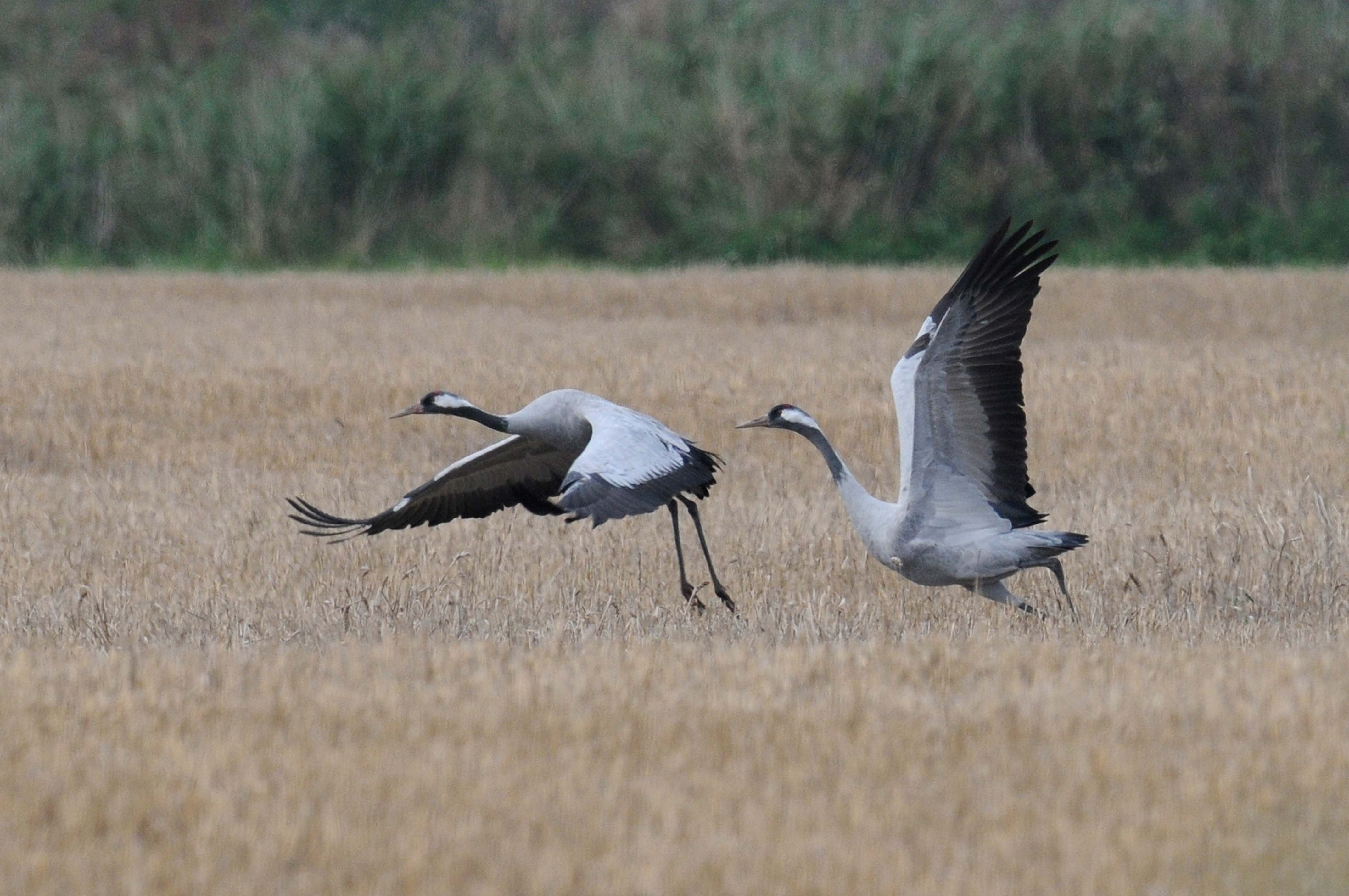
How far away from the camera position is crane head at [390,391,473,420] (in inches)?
276

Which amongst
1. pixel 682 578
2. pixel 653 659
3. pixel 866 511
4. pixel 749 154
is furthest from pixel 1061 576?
pixel 749 154

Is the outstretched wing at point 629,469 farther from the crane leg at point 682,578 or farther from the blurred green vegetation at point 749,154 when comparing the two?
the blurred green vegetation at point 749,154

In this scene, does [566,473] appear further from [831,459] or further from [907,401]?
[907,401]

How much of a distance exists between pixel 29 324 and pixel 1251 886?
1482 centimetres

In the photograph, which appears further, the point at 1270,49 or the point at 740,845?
the point at 1270,49

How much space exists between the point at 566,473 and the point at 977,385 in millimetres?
1635

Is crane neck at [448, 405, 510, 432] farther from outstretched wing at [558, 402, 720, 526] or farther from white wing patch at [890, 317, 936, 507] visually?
white wing patch at [890, 317, 936, 507]

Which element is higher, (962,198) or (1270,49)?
(1270,49)

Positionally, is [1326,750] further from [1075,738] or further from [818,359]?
[818,359]

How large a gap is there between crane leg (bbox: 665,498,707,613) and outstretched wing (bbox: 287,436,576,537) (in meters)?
0.45

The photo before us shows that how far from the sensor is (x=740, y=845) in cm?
360

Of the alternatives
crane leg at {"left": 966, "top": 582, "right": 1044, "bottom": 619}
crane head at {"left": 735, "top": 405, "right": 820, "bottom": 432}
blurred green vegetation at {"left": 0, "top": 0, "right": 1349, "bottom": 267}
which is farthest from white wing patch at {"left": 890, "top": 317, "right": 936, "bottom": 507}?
blurred green vegetation at {"left": 0, "top": 0, "right": 1349, "bottom": 267}

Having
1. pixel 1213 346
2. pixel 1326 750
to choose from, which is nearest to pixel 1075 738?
pixel 1326 750

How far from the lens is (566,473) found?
7000 mm
